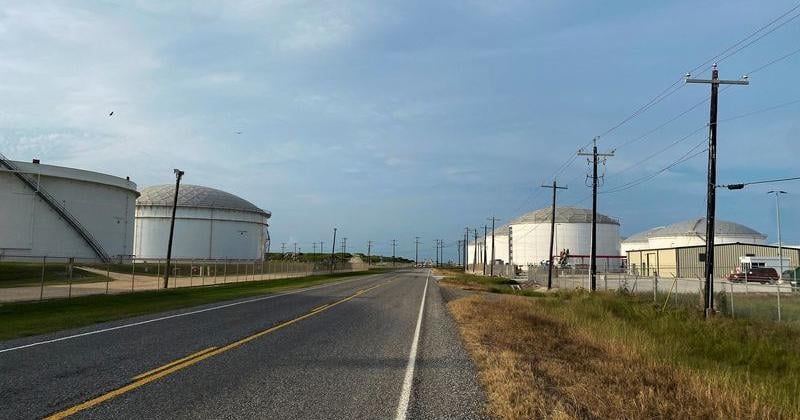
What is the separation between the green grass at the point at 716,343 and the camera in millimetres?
9062

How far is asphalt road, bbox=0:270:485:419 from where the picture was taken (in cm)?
668

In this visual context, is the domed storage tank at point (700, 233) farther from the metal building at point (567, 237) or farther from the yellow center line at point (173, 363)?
the yellow center line at point (173, 363)

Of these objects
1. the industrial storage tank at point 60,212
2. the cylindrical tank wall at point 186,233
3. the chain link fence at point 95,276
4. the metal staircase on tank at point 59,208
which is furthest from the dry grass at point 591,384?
the cylindrical tank wall at point 186,233

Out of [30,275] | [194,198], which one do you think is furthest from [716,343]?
[194,198]

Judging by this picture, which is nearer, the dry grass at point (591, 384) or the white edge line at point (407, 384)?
the dry grass at point (591, 384)

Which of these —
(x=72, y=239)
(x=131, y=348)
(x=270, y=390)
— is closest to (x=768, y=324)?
(x=270, y=390)

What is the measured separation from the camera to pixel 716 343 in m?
14.9

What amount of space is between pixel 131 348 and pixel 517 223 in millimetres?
113991

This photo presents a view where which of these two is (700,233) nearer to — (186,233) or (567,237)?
(567,237)

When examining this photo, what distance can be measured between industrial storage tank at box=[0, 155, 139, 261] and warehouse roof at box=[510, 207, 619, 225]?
7672 cm

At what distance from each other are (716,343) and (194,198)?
88.3 metres

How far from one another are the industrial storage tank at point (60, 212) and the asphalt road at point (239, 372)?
2011 inches

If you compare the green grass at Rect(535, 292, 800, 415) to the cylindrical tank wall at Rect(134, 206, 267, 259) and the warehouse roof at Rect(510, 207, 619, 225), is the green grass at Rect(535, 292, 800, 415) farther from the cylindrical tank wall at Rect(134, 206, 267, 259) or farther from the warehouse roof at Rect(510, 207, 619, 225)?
the warehouse roof at Rect(510, 207, 619, 225)

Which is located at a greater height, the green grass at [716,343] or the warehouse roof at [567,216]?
the warehouse roof at [567,216]
